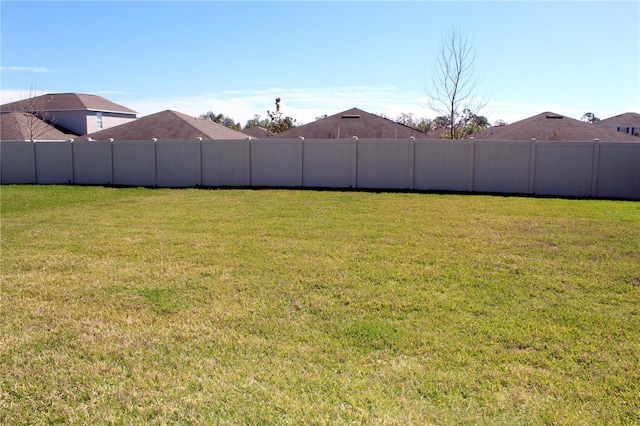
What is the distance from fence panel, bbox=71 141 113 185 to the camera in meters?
18.9

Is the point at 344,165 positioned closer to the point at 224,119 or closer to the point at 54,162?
the point at 54,162

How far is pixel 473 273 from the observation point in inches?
242

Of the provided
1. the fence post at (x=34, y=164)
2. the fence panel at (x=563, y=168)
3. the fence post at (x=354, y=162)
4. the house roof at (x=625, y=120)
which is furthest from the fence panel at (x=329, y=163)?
the house roof at (x=625, y=120)

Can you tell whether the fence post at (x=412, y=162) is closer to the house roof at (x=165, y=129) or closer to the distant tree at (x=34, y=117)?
the house roof at (x=165, y=129)

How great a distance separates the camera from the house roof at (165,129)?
2406cm

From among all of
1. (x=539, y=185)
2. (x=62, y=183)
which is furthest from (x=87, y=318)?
(x=62, y=183)

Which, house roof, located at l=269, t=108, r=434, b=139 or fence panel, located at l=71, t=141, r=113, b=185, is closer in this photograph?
fence panel, located at l=71, t=141, r=113, b=185

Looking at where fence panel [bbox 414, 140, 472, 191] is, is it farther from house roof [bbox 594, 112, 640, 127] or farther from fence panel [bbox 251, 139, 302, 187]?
house roof [bbox 594, 112, 640, 127]

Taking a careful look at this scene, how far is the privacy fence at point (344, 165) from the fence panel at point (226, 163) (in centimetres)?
4

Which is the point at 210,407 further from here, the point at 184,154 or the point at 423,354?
the point at 184,154

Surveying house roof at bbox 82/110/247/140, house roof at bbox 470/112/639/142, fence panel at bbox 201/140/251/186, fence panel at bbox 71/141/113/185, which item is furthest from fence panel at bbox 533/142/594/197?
fence panel at bbox 71/141/113/185

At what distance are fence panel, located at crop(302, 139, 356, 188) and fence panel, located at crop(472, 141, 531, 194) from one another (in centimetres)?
405

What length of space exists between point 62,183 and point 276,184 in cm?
847

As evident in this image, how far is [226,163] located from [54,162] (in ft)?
23.0
